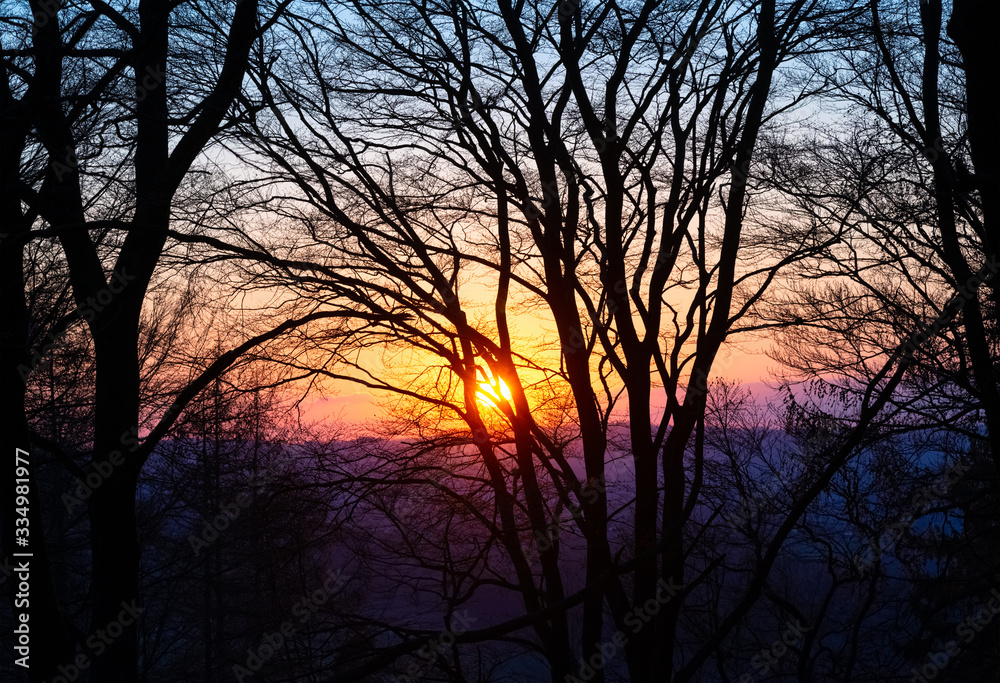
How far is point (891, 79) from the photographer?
25.9 ft

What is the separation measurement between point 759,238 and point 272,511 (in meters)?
5.16

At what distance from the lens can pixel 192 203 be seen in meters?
5.40

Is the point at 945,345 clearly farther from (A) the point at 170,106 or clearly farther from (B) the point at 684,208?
(A) the point at 170,106

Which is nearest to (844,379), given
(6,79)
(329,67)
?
(329,67)

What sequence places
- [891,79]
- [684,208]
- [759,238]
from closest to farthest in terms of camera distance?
[684,208], [759,238], [891,79]

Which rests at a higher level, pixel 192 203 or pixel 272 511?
pixel 192 203

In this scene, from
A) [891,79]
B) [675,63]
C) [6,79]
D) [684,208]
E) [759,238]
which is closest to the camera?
[6,79]

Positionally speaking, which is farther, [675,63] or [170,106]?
[675,63]

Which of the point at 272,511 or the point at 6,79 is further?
the point at 272,511

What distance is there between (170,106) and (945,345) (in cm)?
871

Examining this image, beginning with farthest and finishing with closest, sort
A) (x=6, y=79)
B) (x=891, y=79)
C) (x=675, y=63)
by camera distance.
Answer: (x=891, y=79) < (x=675, y=63) < (x=6, y=79)

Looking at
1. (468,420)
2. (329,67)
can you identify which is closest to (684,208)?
(468,420)

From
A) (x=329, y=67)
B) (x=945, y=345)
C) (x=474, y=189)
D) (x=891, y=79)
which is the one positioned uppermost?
(x=891, y=79)

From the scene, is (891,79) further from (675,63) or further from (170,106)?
(170,106)
